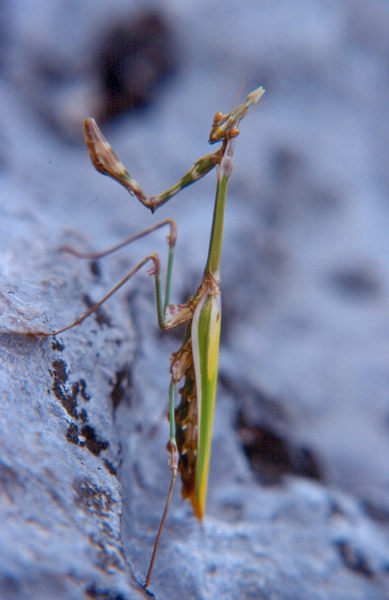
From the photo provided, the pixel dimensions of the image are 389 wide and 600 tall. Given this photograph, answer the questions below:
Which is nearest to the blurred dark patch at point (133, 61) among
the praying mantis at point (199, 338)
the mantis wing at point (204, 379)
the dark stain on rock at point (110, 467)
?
the praying mantis at point (199, 338)

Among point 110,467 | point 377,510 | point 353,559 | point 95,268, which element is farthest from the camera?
point 377,510

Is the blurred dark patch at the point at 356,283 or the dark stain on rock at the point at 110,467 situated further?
the blurred dark patch at the point at 356,283

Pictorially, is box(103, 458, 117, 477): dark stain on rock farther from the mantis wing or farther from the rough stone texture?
the mantis wing

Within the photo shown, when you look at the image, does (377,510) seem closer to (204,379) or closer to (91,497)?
(204,379)

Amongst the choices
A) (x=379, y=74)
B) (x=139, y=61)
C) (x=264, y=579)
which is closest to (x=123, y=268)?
(x=264, y=579)

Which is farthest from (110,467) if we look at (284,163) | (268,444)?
(284,163)

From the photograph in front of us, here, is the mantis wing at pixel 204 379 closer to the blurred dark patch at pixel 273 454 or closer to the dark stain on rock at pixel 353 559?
the blurred dark patch at pixel 273 454

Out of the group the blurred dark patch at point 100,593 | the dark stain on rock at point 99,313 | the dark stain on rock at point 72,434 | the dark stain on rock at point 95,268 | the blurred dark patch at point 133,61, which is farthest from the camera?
the blurred dark patch at point 133,61
